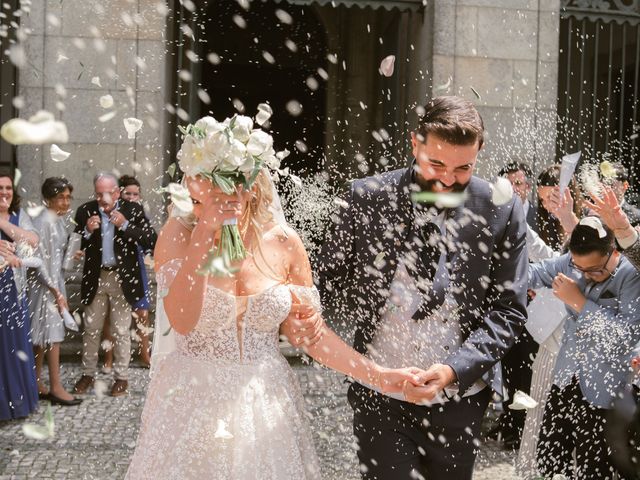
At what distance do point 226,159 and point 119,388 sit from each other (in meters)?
4.59

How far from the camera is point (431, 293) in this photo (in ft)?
9.73

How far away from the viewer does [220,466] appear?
297 centimetres

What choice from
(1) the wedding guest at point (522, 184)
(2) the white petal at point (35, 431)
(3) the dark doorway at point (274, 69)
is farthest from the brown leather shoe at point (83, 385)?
(3) the dark doorway at point (274, 69)

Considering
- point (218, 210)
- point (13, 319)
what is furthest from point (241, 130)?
point (13, 319)

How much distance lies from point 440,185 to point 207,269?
887mm

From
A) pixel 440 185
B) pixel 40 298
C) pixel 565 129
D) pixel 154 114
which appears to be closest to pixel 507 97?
pixel 565 129

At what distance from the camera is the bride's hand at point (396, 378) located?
289 cm

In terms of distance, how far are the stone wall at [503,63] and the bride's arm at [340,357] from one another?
6.00 meters

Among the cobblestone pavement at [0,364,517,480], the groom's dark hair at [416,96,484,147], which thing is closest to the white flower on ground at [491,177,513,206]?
the groom's dark hair at [416,96,484,147]

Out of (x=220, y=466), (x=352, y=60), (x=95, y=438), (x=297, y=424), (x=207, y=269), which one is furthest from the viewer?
(x=352, y=60)

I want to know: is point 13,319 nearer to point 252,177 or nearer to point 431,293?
point 252,177

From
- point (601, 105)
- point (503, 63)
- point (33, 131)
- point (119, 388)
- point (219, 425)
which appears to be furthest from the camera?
point (601, 105)

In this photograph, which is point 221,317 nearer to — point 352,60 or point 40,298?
point 40,298

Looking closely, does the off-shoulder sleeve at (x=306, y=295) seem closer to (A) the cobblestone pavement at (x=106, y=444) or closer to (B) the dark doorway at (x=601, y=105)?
(A) the cobblestone pavement at (x=106, y=444)
